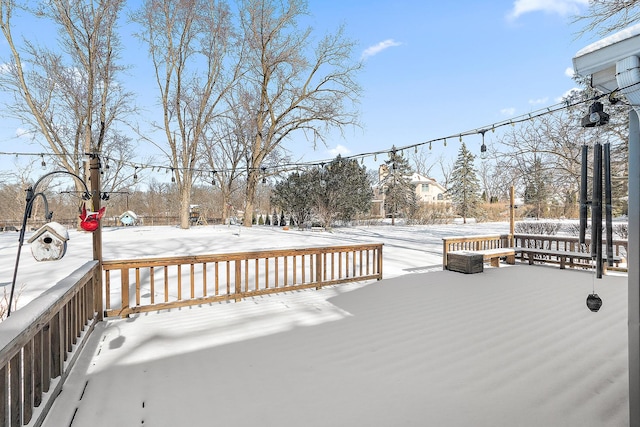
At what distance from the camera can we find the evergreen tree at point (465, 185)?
3061cm

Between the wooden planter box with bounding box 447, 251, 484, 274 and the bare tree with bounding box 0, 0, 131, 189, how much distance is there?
13.9 meters

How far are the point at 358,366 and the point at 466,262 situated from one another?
4.96m

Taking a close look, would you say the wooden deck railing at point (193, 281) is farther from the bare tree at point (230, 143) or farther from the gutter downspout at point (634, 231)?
the bare tree at point (230, 143)

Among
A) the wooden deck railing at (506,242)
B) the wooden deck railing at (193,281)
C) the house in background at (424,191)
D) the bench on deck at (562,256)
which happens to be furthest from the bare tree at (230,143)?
the house in background at (424,191)

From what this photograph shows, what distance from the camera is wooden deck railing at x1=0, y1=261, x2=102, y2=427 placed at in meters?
1.57

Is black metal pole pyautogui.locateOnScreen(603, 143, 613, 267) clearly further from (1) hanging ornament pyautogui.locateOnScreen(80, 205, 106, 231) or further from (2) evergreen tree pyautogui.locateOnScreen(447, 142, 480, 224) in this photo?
(2) evergreen tree pyautogui.locateOnScreen(447, 142, 480, 224)

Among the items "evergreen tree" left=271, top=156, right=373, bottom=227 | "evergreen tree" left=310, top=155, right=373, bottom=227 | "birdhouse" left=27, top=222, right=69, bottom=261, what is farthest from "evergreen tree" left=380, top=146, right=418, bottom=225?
"birdhouse" left=27, top=222, right=69, bottom=261

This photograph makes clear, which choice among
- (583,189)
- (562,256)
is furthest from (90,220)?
(562,256)

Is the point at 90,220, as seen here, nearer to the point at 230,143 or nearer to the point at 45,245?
the point at 45,245

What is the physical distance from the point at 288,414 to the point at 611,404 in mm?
2182

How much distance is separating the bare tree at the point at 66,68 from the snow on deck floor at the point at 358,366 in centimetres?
1291

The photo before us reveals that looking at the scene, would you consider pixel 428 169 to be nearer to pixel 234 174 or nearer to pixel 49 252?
pixel 234 174

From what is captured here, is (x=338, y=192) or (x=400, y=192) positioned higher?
(x=400, y=192)

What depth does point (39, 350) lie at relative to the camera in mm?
2045
